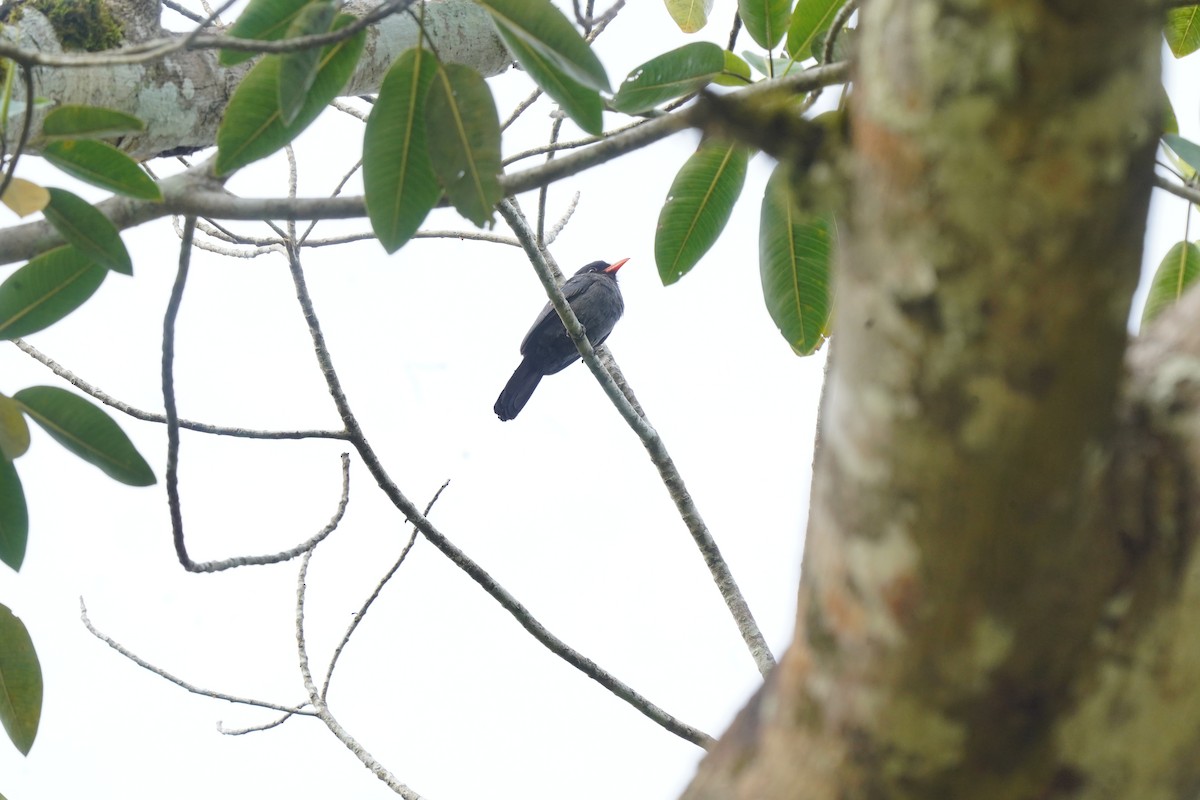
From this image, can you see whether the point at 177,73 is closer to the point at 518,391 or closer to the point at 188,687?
the point at 188,687

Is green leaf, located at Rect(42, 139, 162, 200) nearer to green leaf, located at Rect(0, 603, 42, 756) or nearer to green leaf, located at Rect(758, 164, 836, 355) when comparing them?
green leaf, located at Rect(0, 603, 42, 756)

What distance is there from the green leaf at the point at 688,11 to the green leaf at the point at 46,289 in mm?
1672

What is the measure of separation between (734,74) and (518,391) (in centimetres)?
441

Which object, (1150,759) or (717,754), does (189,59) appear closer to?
(717,754)

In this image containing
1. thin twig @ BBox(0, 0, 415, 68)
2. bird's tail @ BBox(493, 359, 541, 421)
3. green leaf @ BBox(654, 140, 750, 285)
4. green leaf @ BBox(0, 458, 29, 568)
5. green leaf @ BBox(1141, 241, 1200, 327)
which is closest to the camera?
thin twig @ BBox(0, 0, 415, 68)

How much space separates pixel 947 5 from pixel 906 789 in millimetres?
529

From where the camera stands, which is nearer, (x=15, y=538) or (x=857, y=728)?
(x=857, y=728)

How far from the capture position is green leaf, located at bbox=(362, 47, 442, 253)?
1.40 metres

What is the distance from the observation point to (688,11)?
2701mm

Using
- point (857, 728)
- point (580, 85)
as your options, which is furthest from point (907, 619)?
point (580, 85)

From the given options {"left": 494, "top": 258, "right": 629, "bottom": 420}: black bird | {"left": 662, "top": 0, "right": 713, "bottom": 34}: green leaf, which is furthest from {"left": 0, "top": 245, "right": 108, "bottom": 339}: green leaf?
{"left": 494, "top": 258, "right": 629, "bottom": 420}: black bird

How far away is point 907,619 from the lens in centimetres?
72

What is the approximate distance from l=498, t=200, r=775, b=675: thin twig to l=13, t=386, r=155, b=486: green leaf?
3.15 ft

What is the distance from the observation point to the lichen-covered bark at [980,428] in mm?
598
